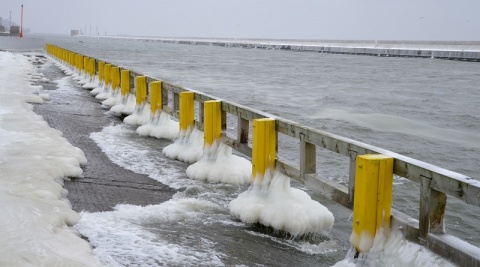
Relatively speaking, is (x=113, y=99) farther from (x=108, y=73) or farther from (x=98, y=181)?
(x=98, y=181)

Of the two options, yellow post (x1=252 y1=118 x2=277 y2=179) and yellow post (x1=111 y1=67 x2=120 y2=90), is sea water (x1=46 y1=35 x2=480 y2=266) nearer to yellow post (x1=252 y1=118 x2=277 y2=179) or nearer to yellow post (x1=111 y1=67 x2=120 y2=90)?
yellow post (x1=252 y1=118 x2=277 y2=179)

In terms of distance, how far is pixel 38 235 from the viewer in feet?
16.2

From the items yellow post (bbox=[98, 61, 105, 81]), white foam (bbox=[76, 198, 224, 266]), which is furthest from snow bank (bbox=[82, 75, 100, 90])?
white foam (bbox=[76, 198, 224, 266])

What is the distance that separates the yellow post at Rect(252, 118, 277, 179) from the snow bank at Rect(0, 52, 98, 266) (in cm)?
203

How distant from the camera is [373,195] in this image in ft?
14.8

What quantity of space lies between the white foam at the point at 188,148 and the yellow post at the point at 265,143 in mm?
2545

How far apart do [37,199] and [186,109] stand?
3.52 meters

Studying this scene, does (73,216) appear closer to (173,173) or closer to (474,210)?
(173,173)

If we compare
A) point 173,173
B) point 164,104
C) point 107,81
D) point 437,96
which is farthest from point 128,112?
point 437,96

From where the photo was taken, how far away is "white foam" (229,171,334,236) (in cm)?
575

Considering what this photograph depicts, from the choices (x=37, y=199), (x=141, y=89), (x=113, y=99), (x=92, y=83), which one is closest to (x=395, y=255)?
(x=37, y=199)

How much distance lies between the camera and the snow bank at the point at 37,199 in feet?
15.1

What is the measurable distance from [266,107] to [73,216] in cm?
1475

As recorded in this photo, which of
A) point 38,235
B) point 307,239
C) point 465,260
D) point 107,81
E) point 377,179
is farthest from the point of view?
point 107,81
